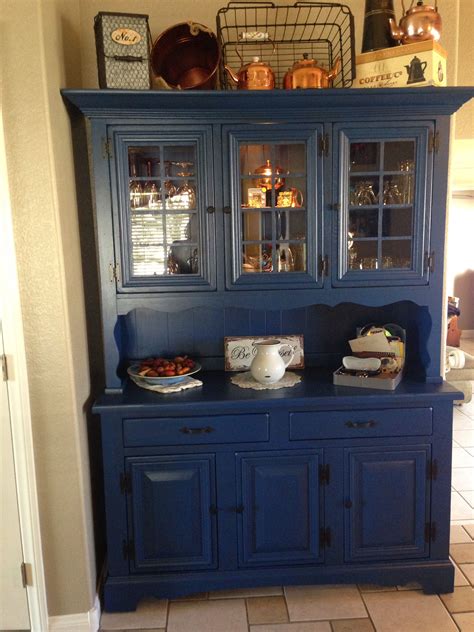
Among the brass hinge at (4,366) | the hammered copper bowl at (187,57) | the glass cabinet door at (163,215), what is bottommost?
the brass hinge at (4,366)

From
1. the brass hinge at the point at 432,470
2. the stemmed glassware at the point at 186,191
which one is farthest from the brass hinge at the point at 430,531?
the stemmed glassware at the point at 186,191

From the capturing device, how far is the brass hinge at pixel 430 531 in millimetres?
2260

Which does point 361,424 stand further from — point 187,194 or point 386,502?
point 187,194

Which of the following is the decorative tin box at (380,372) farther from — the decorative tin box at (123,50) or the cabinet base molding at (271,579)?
the decorative tin box at (123,50)

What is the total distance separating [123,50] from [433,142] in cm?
121

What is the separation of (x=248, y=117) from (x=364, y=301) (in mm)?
844

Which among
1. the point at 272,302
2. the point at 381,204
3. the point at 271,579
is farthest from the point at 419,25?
the point at 271,579

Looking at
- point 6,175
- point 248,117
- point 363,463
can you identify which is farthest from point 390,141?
point 6,175

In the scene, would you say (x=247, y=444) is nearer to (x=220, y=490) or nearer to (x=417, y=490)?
(x=220, y=490)

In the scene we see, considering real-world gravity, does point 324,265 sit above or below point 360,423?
above

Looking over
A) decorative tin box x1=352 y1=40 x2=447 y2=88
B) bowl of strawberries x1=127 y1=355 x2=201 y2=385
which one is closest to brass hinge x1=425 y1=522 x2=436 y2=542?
bowl of strawberries x1=127 y1=355 x2=201 y2=385

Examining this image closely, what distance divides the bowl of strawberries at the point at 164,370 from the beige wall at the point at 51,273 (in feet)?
0.78

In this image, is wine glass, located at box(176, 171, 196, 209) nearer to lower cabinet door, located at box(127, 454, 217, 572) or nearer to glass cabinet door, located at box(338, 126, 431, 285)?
glass cabinet door, located at box(338, 126, 431, 285)

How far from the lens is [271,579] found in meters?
2.25
